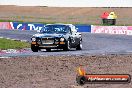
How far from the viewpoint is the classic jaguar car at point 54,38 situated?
21.6 m

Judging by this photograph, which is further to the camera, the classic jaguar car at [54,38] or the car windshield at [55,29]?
the car windshield at [55,29]

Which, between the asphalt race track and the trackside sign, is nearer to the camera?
the asphalt race track

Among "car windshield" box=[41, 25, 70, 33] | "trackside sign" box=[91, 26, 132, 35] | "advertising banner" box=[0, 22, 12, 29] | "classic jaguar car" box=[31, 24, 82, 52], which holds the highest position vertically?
"car windshield" box=[41, 25, 70, 33]

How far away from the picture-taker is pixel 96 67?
590 inches

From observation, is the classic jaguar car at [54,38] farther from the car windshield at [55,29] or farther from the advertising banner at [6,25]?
the advertising banner at [6,25]

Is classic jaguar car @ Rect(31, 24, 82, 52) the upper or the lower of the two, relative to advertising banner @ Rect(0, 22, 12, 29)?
upper

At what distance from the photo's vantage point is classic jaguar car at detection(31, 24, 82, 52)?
2161 centimetres

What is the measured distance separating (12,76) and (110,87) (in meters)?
3.00

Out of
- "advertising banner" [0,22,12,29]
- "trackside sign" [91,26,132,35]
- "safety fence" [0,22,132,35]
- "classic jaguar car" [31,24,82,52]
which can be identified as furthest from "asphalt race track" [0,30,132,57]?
"advertising banner" [0,22,12,29]

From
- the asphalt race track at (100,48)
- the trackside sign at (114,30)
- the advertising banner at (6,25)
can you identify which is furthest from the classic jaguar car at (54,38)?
the advertising banner at (6,25)

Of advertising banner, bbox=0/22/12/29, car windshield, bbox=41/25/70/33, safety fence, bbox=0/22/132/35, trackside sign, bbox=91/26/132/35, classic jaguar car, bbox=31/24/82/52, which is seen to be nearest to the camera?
classic jaguar car, bbox=31/24/82/52

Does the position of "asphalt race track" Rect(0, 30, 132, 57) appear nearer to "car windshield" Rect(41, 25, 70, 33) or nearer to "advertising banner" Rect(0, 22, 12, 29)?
"car windshield" Rect(41, 25, 70, 33)

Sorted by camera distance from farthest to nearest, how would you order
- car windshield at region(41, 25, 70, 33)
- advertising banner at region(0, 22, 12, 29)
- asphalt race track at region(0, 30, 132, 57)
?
advertising banner at region(0, 22, 12, 29) → car windshield at region(41, 25, 70, 33) → asphalt race track at region(0, 30, 132, 57)

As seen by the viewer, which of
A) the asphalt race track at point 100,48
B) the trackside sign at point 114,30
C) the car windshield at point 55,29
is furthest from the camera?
the trackside sign at point 114,30
